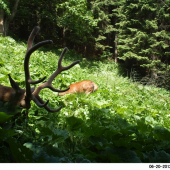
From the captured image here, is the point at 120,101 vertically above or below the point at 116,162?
below

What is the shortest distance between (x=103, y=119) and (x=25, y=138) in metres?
1.50

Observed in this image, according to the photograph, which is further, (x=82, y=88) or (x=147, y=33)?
(x=147, y=33)

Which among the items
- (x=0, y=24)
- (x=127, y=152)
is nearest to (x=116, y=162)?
(x=127, y=152)

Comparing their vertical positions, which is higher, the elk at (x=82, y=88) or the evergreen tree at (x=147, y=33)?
the evergreen tree at (x=147, y=33)

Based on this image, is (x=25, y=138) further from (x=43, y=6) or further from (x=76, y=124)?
(x=43, y=6)

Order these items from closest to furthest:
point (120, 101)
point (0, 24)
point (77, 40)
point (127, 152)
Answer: point (127, 152) → point (120, 101) → point (0, 24) → point (77, 40)

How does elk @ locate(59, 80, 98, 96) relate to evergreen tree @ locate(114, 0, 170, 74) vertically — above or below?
below

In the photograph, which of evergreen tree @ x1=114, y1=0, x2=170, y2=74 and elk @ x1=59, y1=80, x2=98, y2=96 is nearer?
elk @ x1=59, y1=80, x2=98, y2=96

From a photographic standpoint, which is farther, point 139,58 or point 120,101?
point 139,58

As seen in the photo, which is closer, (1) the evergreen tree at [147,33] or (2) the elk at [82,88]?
(2) the elk at [82,88]

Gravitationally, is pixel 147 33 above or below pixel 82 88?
above

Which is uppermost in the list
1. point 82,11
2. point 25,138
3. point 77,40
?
point 82,11

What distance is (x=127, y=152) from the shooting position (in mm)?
1403

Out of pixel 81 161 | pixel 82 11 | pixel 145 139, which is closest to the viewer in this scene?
pixel 81 161
